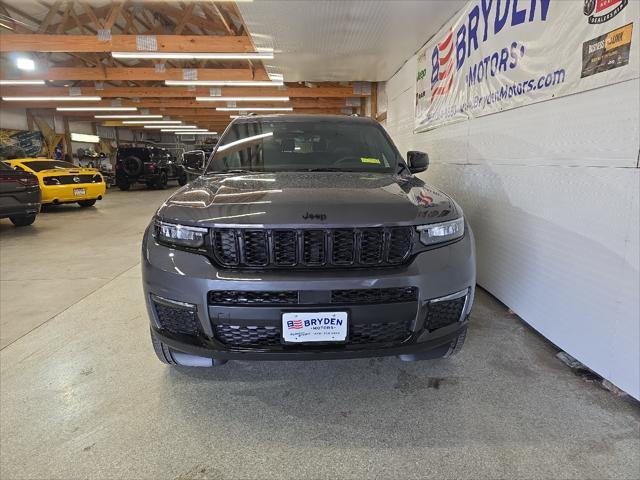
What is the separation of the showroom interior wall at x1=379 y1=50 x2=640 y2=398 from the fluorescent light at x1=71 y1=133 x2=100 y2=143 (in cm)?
2493

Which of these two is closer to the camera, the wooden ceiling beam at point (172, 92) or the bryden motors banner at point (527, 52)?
the bryden motors banner at point (527, 52)

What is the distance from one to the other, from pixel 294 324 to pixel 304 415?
0.57 m

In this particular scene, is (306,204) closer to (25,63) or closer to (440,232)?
(440,232)

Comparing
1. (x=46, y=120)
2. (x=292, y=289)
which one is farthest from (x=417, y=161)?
(x=46, y=120)

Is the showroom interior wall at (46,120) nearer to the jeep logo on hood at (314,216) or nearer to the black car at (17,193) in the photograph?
the black car at (17,193)

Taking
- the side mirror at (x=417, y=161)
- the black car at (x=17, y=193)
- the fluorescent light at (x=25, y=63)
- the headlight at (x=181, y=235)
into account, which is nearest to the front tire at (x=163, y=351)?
the headlight at (x=181, y=235)

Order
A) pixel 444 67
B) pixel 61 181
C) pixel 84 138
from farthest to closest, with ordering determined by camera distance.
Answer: pixel 84 138
pixel 61 181
pixel 444 67

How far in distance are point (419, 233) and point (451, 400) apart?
2.94 feet

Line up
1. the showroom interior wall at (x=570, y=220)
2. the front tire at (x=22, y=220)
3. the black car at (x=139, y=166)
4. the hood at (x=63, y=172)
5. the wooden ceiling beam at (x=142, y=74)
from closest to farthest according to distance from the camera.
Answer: the showroom interior wall at (x=570, y=220) < the front tire at (x=22, y=220) < the hood at (x=63, y=172) < the wooden ceiling beam at (x=142, y=74) < the black car at (x=139, y=166)

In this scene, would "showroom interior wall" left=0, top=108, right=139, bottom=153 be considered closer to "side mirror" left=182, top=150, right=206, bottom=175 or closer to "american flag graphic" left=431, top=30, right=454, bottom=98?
"side mirror" left=182, top=150, right=206, bottom=175

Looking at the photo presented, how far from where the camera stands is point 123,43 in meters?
7.70

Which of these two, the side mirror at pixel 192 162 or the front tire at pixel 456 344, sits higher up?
the side mirror at pixel 192 162

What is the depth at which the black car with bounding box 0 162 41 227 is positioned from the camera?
6.37 m

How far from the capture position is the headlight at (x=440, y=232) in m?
1.78
